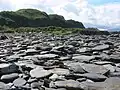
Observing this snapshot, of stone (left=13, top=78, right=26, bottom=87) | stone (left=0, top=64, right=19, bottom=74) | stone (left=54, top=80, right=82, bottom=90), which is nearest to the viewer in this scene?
stone (left=54, top=80, right=82, bottom=90)

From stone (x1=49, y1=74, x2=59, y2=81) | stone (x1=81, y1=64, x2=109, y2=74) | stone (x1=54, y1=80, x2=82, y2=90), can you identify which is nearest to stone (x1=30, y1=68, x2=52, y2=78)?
stone (x1=49, y1=74, x2=59, y2=81)

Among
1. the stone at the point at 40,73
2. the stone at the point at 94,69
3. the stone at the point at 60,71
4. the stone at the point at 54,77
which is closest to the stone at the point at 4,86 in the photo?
the stone at the point at 40,73

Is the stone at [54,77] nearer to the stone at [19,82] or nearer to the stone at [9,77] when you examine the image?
the stone at [19,82]

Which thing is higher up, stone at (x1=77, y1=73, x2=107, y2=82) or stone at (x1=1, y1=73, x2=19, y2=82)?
stone at (x1=77, y1=73, x2=107, y2=82)

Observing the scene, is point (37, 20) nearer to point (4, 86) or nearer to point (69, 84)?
point (4, 86)

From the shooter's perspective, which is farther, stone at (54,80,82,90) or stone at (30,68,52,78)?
stone at (30,68,52,78)

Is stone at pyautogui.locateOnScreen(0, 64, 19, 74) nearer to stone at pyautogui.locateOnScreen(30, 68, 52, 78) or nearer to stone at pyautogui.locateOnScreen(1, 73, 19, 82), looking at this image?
stone at pyautogui.locateOnScreen(1, 73, 19, 82)

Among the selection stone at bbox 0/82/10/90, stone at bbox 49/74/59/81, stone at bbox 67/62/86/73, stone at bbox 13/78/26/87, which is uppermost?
stone at bbox 67/62/86/73

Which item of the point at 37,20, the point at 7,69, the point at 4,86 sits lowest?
the point at 37,20

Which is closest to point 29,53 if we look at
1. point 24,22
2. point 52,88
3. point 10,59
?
point 10,59

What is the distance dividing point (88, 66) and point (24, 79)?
214 cm

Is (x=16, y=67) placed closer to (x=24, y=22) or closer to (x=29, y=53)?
(x=29, y=53)

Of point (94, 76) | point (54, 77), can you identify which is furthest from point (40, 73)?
point (94, 76)

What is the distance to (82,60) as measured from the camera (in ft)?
35.6
